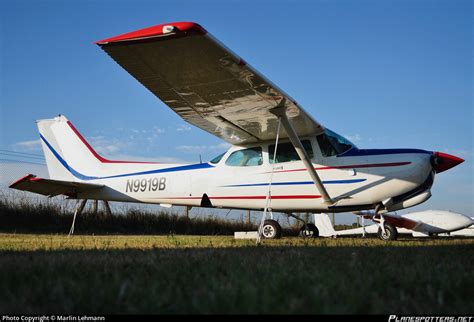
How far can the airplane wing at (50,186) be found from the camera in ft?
34.4

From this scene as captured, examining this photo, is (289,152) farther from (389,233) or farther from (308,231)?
(389,233)

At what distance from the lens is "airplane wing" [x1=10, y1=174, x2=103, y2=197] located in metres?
→ 10.5

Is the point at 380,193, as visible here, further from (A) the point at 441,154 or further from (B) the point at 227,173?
(B) the point at 227,173

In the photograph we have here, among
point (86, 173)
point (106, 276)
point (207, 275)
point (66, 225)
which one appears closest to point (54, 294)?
point (106, 276)

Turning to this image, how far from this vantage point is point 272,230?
30.2 feet

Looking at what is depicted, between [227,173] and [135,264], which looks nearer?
[135,264]

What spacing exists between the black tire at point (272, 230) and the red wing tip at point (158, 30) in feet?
15.3

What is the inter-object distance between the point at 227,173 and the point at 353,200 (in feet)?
9.24

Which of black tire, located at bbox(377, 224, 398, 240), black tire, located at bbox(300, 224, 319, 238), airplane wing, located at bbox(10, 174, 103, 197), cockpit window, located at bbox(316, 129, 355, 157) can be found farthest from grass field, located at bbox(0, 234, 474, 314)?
airplane wing, located at bbox(10, 174, 103, 197)

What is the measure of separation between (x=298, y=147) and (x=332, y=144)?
1.34 m

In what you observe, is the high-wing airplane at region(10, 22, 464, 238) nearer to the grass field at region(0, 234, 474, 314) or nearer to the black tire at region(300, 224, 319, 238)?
the black tire at region(300, 224, 319, 238)

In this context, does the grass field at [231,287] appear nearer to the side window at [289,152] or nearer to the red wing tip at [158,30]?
the red wing tip at [158,30]

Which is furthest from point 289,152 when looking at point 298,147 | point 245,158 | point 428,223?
point 428,223

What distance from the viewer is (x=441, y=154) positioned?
28.7ft
